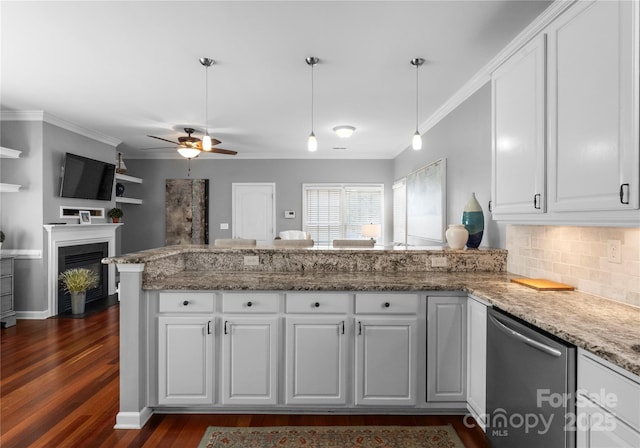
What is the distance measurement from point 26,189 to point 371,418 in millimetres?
4950

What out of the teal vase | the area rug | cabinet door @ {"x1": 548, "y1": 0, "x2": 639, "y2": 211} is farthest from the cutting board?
the area rug

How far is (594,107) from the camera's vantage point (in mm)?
1577

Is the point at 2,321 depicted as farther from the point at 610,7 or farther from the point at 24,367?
the point at 610,7

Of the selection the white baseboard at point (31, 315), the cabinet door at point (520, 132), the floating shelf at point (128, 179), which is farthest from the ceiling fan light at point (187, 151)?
the cabinet door at point (520, 132)

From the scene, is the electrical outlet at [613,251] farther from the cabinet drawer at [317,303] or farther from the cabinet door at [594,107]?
the cabinet drawer at [317,303]

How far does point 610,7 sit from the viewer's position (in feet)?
4.93

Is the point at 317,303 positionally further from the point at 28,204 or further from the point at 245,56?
the point at 28,204

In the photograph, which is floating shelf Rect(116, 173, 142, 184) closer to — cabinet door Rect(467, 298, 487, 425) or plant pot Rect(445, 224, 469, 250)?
plant pot Rect(445, 224, 469, 250)

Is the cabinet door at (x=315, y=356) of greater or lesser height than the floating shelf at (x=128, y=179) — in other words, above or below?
below

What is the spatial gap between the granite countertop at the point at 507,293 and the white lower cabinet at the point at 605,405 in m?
0.06

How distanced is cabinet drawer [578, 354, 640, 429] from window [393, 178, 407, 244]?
4.93 metres

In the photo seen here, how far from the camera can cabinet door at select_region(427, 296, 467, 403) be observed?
2305mm

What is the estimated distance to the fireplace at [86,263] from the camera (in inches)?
193

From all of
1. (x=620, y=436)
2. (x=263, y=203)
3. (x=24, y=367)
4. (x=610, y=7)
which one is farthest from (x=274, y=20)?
(x=263, y=203)
